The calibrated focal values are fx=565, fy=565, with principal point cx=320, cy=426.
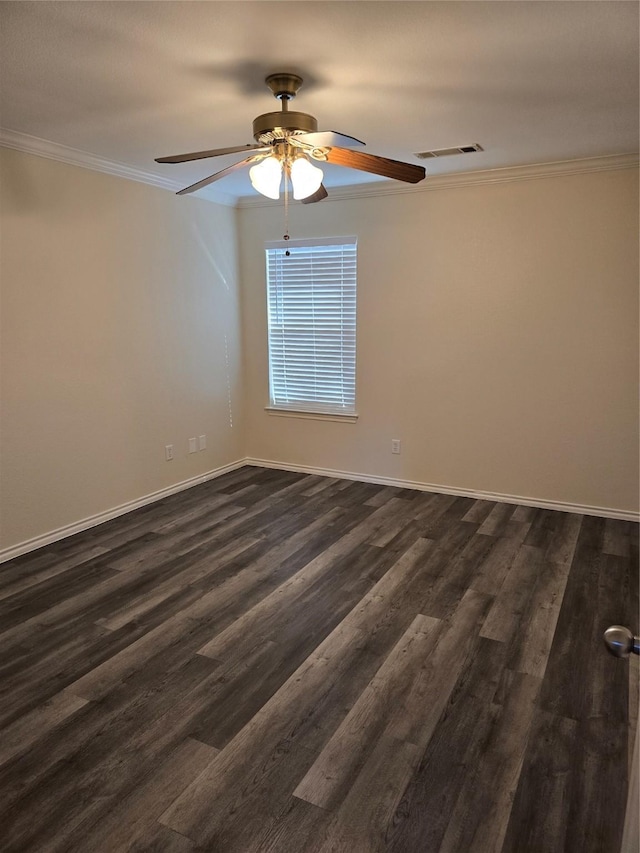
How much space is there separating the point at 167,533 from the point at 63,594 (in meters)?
0.92

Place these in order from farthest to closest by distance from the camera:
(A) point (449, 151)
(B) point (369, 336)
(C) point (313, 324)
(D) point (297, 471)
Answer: (D) point (297, 471) → (C) point (313, 324) → (B) point (369, 336) → (A) point (449, 151)

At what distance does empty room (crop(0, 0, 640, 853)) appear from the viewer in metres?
1.90

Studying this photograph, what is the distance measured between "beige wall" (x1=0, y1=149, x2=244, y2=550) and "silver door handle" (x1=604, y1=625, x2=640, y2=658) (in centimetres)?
344

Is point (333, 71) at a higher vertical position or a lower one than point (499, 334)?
higher

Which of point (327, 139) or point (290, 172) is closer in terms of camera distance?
point (327, 139)

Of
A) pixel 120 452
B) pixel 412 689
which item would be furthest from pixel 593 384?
pixel 120 452

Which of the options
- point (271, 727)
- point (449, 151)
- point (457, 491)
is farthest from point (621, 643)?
point (457, 491)

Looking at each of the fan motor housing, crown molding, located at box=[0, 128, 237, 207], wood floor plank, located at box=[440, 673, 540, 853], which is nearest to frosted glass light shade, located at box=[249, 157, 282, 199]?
the fan motor housing

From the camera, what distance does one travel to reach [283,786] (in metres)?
1.86

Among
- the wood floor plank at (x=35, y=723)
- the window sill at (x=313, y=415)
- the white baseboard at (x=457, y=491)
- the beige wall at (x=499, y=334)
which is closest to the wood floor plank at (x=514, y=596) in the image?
the white baseboard at (x=457, y=491)

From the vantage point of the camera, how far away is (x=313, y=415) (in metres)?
5.27

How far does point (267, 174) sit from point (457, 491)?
122 inches

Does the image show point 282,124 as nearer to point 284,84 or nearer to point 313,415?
point 284,84

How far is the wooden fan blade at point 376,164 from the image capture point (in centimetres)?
242
